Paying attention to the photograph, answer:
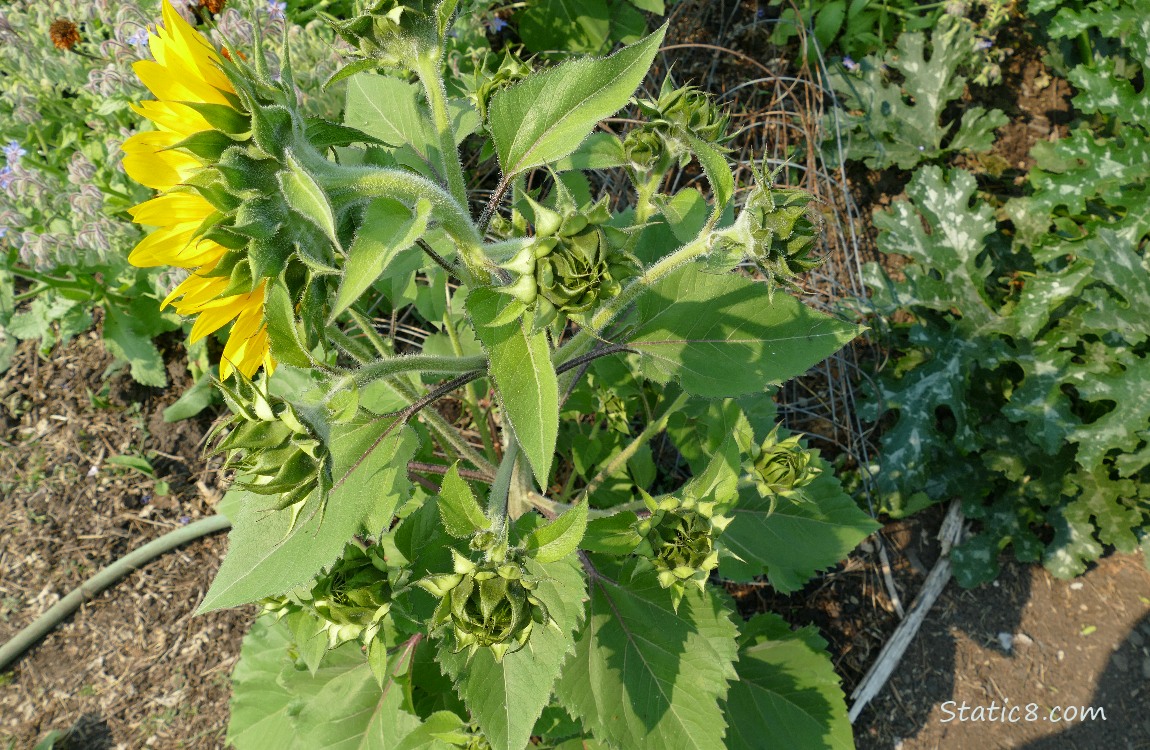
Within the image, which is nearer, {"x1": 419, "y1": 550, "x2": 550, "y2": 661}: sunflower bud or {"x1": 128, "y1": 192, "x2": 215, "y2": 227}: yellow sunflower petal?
{"x1": 128, "y1": 192, "x2": 215, "y2": 227}: yellow sunflower petal

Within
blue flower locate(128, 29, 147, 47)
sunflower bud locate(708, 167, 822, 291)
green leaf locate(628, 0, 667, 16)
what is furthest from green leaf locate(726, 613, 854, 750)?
blue flower locate(128, 29, 147, 47)

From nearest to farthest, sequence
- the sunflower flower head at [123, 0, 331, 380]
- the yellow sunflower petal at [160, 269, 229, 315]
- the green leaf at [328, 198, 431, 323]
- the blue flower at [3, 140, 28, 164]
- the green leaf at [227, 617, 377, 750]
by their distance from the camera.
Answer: the green leaf at [328, 198, 431, 323], the sunflower flower head at [123, 0, 331, 380], the yellow sunflower petal at [160, 269, 229, 315], the green leaf at [227, 617, 377, 750], the blue flower at [3, 140, 28, 164]

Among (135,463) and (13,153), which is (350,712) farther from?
(13,153)

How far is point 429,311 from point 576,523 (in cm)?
141

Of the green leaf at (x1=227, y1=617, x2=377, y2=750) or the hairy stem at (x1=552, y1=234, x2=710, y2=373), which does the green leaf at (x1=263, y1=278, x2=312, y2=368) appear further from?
the green leaf at (x1=227, y1=617, x2=377, y2=750)

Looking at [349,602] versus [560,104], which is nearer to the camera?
[560,104]

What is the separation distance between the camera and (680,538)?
1.69m

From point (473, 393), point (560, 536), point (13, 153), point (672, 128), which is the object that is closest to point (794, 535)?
point (473, 393)

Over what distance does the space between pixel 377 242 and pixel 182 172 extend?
472mm

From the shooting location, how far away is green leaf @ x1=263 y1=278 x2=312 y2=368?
114cm

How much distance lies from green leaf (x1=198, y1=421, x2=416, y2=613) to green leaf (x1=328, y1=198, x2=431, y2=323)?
22.5 inches

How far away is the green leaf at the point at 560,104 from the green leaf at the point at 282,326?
0.50m

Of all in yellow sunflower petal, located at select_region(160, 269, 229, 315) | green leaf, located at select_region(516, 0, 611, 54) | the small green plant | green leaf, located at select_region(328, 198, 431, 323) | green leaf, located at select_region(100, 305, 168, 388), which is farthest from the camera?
the small green plant

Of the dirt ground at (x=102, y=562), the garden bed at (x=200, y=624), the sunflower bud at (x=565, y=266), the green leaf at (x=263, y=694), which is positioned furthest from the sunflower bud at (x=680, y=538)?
the dirt ground at (x=102, y=562)
